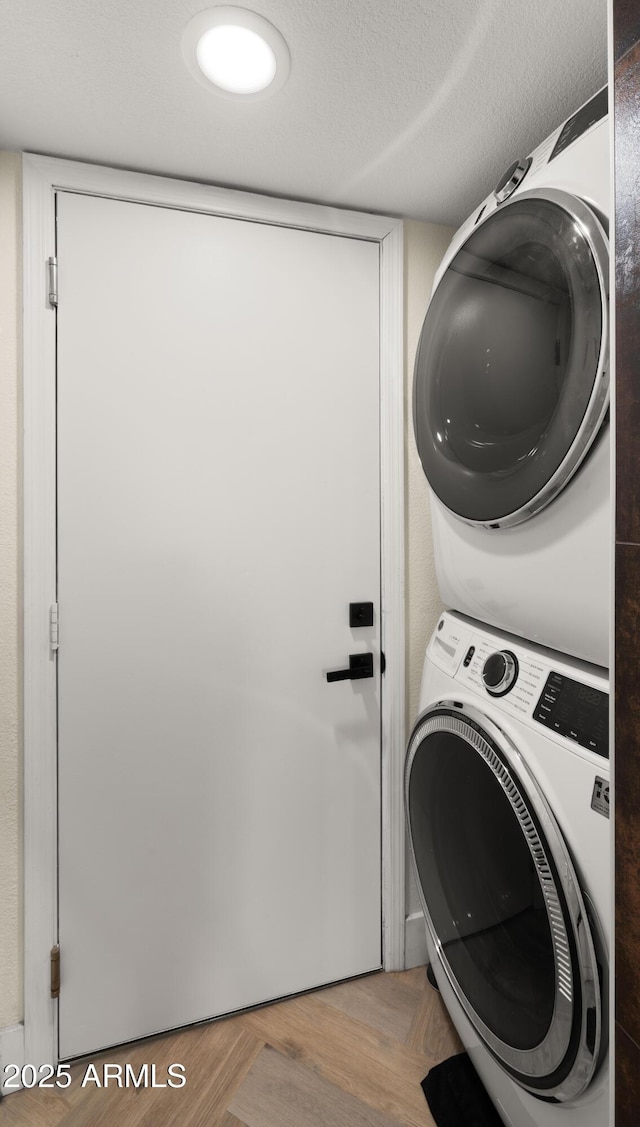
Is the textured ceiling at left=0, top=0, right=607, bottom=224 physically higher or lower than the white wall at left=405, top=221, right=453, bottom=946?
higher

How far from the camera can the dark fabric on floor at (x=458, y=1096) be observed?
1.14 meters

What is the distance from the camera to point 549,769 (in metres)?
0.85

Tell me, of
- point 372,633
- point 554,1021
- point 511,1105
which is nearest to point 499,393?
point 372,633

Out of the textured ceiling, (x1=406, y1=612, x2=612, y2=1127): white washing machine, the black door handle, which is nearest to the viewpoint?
(x1=406, y1=612, x2=612, y2=1127): white washing machine

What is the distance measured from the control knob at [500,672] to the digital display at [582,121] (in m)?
0.87

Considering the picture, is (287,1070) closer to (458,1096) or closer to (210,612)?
(458,1096)

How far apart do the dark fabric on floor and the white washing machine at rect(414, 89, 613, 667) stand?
41.2 inches

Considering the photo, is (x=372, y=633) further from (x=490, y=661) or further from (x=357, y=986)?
(x=357, y=986)

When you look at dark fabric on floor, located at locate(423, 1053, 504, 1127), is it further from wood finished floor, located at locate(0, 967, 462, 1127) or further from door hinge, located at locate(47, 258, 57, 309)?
door hinge, located at locate(47, 258, 57, 309)

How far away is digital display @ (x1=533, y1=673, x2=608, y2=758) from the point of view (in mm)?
795

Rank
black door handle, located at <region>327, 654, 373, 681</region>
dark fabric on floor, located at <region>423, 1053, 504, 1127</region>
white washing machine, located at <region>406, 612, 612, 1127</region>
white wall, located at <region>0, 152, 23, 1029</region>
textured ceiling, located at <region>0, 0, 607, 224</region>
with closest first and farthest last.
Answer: white washing machine, located at <region>406, 612, 612, 1127</region>
textured ceiling, located at <region>0, 0, 607, 224</region>
dark fabric on floor, located at <region>423, 1053, 504, 1127</region>
white wall, located at <region>0, 152, 23, 1029</region>
black door handle, located at <region>327, 654, 373, 681</region>

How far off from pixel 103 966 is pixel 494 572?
4.41 ft

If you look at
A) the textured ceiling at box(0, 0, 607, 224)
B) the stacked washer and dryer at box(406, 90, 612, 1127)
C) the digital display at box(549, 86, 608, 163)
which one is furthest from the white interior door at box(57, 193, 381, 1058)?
the digital display at box(549, 86, 608, 163)

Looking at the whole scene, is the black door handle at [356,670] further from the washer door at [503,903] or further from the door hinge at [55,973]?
the door hinge at [55,973]
